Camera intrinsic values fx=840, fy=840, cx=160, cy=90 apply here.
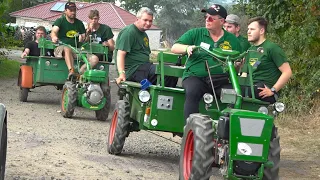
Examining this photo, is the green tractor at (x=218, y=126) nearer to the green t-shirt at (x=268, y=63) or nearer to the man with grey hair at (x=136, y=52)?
the green t-shirt at (x=268, y=63)

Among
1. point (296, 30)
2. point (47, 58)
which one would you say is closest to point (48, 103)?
point (47, 58)

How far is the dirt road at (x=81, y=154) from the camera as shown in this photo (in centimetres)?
912

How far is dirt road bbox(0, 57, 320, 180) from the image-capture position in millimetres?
9125

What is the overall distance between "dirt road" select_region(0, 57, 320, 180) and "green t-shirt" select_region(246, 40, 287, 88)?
121 cm

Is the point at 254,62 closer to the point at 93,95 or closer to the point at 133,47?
the point at 133,47

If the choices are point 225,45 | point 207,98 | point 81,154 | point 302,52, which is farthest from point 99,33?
point 207,98

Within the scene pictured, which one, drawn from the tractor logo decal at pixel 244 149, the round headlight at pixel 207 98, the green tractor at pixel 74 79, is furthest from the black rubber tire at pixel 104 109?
the tractor logo decal at pixel 244 149

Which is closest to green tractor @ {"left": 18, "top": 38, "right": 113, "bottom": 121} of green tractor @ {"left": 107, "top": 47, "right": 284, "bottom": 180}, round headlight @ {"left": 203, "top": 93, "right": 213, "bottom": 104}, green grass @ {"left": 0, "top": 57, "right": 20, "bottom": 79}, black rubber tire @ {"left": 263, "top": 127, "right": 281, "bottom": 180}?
green tractor @ {"left": 107, "top": 47, "right": 284, "bottom": 180}

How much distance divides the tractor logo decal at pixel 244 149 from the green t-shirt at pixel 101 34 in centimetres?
916

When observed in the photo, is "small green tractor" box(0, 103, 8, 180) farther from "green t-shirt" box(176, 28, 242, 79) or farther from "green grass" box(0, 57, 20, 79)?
"green grass" box(0, 57, 20, 79)

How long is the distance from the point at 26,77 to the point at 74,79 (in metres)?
1.69

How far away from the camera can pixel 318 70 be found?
15320 millimetres

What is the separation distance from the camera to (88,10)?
7631 centimetres

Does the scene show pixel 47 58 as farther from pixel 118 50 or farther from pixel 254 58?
pixel 254 58
